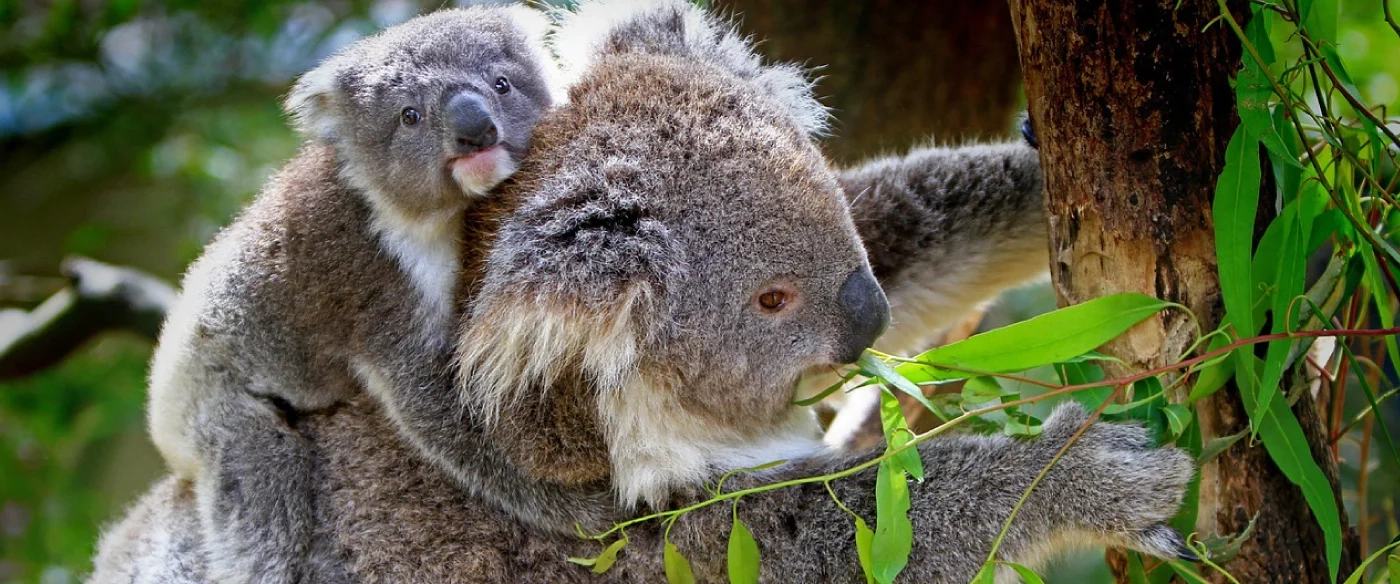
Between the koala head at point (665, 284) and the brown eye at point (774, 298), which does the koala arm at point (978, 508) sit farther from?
the brown eye at point (774, 298)

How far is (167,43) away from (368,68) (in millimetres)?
3211

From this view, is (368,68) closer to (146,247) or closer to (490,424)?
(490,424)

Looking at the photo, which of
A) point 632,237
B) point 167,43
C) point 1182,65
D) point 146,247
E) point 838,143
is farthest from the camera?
point 146,247

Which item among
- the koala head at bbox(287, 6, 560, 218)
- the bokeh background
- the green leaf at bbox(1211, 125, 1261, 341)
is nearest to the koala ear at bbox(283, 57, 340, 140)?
the koala head at bbox(287, 6, 560, 218)

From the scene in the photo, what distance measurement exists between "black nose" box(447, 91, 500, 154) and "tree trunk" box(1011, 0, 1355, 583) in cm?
107

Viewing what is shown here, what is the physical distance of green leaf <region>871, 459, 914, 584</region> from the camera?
1.90 meters

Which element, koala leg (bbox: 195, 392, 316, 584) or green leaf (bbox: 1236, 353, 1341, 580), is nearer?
green leaf (bbox: 1236, 353, 1341, 580)

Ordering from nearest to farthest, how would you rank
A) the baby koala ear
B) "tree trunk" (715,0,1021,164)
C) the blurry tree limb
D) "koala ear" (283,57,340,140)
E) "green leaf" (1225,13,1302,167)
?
"green leaf" (1225,13,1302,167)
the baby koala ear
"koala ear" (283,57,340,140)
the blurry tree limb
"tree trunk" (715,0,1021,164)

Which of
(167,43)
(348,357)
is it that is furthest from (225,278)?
(167,43)

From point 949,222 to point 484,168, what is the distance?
1227 millimetres

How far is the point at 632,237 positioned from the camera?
7.14ft

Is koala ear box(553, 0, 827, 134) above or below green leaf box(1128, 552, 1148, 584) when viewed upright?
above

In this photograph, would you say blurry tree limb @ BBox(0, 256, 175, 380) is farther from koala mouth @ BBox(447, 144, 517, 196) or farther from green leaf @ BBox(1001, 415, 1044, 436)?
green leaf @ BBox(1001, 415, 1044, 436)

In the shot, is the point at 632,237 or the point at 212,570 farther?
the point at 212,570
